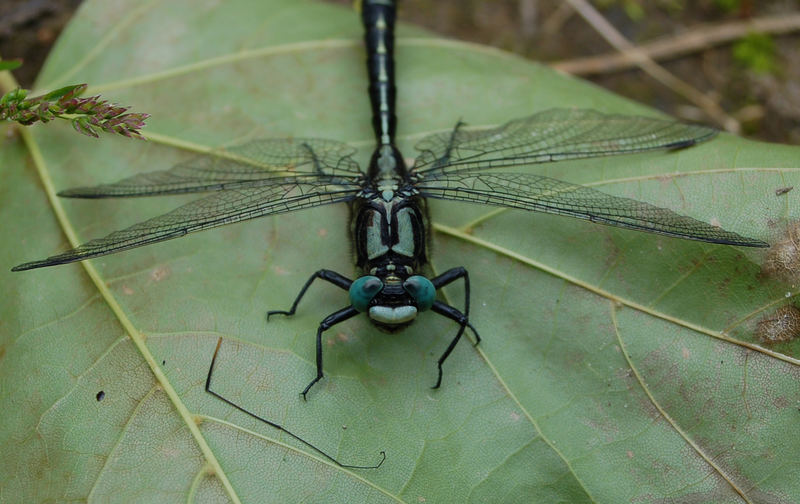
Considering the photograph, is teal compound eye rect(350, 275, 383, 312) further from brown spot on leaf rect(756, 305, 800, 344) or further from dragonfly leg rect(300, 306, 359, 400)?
brown spot on leaf rect(756, 305, 800, 344)

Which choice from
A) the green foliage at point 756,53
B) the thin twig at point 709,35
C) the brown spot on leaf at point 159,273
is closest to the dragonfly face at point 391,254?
the brown spot on leaf at point 159,273

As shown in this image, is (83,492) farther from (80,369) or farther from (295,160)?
(295,160)

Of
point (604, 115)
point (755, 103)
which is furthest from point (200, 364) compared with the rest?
point (755, 103)

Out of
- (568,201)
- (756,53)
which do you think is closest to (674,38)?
(756,53)

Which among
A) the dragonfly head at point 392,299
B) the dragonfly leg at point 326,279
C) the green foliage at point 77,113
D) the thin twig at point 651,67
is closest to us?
the green foliage at point 77,113

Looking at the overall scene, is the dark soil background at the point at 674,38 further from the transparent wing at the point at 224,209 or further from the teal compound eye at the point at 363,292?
the teal compound eye at the point at 363,292

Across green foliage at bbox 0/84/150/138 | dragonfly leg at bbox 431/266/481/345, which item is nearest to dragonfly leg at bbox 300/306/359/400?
dragonfly leg at bbox 431/266/481/345
